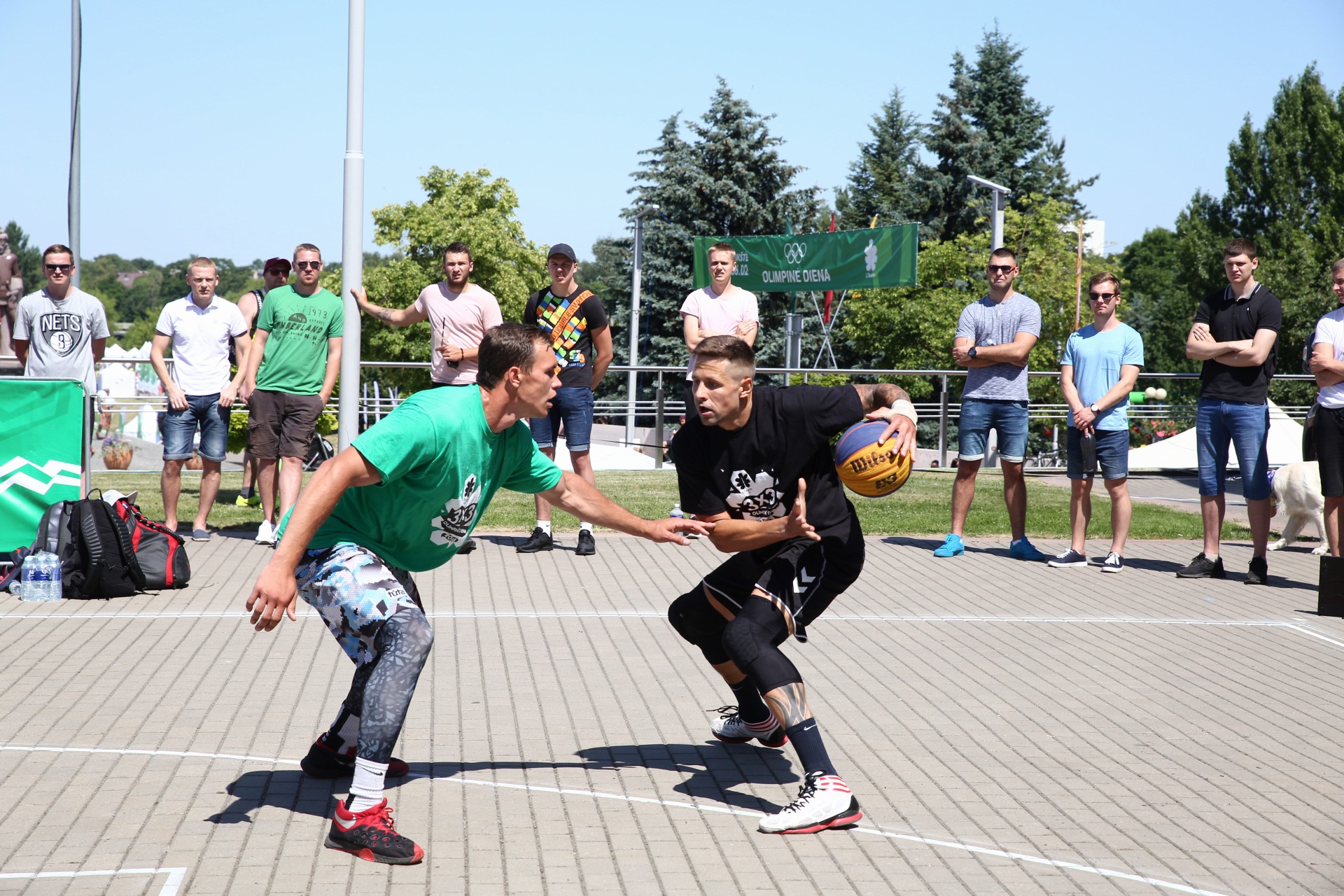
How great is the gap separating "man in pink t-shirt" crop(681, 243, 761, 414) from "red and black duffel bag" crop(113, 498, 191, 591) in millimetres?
3968

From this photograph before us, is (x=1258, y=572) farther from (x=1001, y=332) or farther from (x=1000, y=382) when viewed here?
(x=1001, y=332)

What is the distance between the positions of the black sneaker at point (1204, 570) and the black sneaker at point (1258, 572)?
0.26 metres

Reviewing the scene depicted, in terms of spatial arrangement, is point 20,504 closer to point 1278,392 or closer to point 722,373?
point 722,373

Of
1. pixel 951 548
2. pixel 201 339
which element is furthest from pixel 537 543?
pixel 951 548

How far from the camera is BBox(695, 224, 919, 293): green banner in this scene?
2692 centimetres

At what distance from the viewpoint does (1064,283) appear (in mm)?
41812

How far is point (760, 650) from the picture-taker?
14.8 ft

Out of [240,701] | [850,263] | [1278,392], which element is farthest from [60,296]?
[1278,392]

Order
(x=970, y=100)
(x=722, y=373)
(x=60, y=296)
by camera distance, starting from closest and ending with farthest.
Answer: (x=722, y=373) < (x=60, y=296) < (x=970, y=100)

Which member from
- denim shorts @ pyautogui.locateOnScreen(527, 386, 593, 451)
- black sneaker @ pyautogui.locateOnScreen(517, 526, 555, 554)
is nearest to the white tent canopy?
black sneaker @ pyautogui.locateOnScreen(517, 526, 555, 554)

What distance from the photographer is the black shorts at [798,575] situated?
4754 millimetres

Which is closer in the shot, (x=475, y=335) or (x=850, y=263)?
(x=475, y=335)

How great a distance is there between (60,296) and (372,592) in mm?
6804

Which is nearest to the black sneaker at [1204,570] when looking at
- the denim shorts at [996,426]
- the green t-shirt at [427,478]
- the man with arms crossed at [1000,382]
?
the man with arms crossed at [1000,382]
